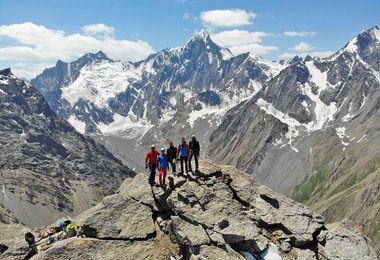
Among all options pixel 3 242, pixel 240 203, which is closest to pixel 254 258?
pixel 240 203

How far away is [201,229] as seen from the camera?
34906 mm

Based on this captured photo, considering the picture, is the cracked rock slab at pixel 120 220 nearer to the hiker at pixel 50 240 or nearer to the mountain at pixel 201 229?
the mountain at pixel 201 229

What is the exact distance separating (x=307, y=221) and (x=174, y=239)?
36.7 ft

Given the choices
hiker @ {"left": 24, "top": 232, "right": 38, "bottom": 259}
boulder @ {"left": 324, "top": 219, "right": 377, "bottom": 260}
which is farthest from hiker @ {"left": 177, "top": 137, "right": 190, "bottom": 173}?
hiker @ {"left": 24, "top": 232, "right": 38, "bottom": 259}

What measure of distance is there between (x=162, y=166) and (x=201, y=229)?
7527mm

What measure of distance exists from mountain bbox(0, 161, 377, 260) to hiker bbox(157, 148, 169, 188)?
858mm

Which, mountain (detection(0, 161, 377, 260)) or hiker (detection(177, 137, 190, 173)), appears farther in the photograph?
hiker (detection(177, 137, 190, 173))

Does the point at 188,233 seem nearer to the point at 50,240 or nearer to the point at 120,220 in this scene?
the point at 120,220

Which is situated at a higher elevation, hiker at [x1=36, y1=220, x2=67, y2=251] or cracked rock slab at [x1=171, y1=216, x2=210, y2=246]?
cracked rock slab at [x1=171, y1=216, x2=210, y2=246]

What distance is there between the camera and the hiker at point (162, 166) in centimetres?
3960

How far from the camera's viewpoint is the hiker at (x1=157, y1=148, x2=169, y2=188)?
39597mm

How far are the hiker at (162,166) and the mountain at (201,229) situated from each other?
2.81 feet

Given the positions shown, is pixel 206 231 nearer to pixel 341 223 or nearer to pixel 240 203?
pixel 240 203

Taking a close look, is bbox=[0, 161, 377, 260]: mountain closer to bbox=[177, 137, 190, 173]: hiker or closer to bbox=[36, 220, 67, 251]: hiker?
bbox=[36, 220, 67, 251]: hiker
